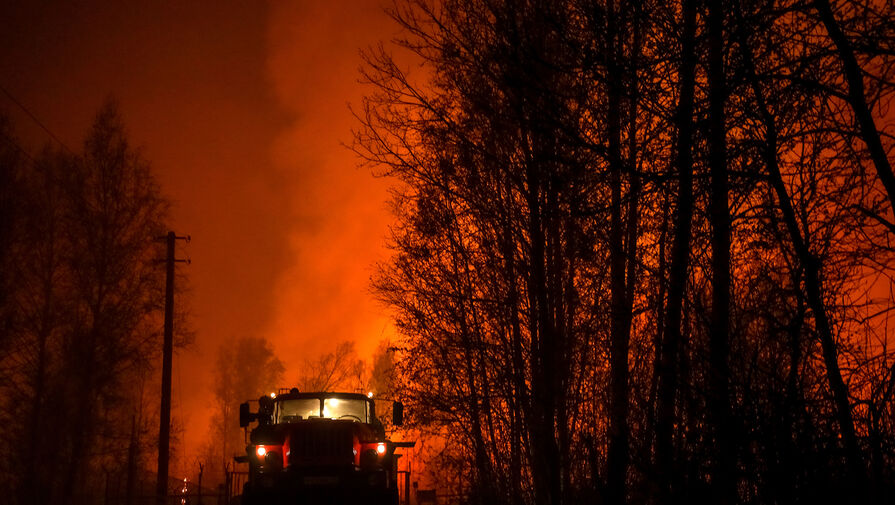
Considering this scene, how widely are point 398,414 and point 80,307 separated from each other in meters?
17.0

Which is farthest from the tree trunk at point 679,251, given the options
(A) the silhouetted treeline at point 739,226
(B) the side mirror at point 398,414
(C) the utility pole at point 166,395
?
(C) the utility pole at point 166,395

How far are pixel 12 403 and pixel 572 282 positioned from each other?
21.1 metres

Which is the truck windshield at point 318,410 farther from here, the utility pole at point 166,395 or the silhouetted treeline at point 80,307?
the silhouetted treeline at point 80,307

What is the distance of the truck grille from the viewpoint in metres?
11.3

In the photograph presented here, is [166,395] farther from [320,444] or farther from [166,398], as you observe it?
[320,444]

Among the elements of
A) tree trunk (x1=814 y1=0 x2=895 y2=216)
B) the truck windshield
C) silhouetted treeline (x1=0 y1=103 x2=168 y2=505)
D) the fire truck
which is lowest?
the fire truck

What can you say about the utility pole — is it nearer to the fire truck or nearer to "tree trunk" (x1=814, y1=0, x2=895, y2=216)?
the fire truck

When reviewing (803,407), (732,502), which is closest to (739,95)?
(803,407)

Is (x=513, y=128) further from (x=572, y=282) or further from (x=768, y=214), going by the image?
(x=768, y=214)

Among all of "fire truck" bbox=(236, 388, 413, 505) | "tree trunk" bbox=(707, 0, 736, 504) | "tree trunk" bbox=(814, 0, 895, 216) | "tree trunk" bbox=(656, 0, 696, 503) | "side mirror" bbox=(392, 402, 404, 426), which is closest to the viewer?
"tree trunk" bbox=(814, 0, 895, 216)

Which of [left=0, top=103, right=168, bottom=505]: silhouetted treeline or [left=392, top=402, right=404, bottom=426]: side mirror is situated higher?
[left=0, top=103, right=168, bottom=505]: silhouetted treeline

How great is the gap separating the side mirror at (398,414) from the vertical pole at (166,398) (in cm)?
1061

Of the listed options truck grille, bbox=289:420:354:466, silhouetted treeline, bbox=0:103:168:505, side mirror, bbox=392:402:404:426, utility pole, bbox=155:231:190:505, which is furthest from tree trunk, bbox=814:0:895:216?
silhouetted treeline, bbox=0:103:168:505

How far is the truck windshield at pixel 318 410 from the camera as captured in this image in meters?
12.4
